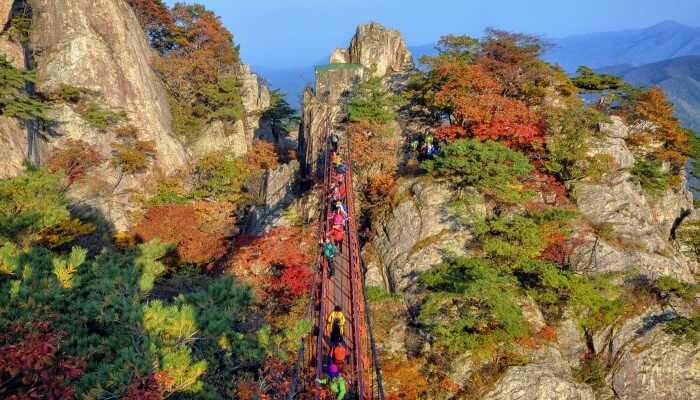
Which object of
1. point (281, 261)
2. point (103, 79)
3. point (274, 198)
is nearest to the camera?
point (281, 261)

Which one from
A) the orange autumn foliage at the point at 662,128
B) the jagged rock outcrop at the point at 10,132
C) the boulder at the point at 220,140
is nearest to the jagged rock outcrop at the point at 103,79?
the jagged rock outcrop at the point at 10,132

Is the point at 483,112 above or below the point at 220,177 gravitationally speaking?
above

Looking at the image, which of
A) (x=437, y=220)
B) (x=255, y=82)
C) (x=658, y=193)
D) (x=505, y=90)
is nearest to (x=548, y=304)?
(x=437, y=220)

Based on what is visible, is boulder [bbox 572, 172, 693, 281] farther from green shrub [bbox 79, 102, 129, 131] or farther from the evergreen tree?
the evergreen tree

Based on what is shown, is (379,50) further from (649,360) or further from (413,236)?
(649,360)

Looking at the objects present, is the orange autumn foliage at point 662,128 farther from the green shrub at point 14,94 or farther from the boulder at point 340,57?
the green shrub at point 14,94

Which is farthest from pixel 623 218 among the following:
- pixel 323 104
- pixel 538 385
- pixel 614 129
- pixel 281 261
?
pixel 323 104
